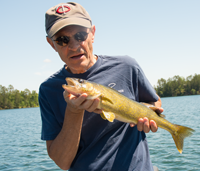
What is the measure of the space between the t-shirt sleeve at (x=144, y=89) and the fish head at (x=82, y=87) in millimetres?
693

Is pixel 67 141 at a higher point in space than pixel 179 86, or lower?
higher

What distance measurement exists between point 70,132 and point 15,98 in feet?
402

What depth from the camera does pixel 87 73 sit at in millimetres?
2723

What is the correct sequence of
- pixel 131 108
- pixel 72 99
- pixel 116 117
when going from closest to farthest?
pixel 72 99 → pixel 116 117 → pixel 131 108

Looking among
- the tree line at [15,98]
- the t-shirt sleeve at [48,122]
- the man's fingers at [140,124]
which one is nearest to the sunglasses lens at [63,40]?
the t-shirt sleeve at [48,122]

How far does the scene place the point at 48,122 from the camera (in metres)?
2.70

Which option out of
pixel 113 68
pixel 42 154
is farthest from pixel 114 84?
pixel 42 154

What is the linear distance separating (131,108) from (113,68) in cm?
73

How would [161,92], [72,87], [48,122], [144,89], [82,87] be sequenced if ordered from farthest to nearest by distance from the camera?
[161,92] → [144,89] → [48,122] → [82,87] → [72,87]

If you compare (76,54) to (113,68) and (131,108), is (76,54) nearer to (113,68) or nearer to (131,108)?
(113,68)

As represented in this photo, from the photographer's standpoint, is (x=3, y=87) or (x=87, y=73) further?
(x=3, y=87)

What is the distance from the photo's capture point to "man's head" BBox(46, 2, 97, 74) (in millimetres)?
2477

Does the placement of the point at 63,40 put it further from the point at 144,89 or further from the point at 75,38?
the point at 144,89

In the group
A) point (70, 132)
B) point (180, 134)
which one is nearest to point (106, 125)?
point (70, 132)
